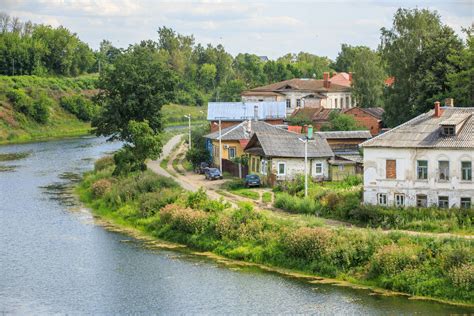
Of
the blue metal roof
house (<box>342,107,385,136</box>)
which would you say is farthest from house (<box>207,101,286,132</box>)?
house (<box>342,107,385,136</box>)

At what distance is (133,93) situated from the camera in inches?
2778

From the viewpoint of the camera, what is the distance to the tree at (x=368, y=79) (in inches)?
3457

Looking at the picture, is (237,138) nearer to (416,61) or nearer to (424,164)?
(416,61)

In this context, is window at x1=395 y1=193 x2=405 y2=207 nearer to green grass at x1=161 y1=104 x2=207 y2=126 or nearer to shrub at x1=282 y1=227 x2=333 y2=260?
shrub at x1=282 y1=227 x2=333 y2=260

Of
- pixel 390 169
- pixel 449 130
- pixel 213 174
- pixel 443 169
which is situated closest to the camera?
pixel 443 169

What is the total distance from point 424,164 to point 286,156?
535 inches

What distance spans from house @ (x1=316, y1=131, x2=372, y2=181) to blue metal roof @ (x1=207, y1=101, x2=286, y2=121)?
15.4 metres

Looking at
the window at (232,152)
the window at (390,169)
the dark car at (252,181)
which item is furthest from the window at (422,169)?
the window at (232,152)

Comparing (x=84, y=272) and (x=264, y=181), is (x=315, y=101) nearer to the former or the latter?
(x=264, y=181)

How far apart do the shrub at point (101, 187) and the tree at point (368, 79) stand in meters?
39.4

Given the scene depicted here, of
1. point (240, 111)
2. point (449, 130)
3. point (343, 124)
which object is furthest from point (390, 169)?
point (240, 111)

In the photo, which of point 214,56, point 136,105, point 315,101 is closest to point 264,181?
point 136,105

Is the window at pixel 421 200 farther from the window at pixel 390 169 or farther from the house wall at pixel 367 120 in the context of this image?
the house wall at pixel 367 120

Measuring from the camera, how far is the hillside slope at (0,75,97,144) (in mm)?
104625
